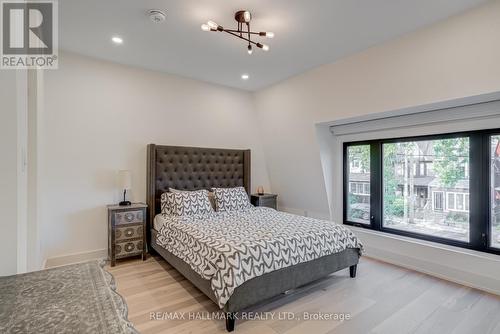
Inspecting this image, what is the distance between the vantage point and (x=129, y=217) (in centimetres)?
340

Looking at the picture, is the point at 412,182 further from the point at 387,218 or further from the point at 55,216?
the point at 55,216

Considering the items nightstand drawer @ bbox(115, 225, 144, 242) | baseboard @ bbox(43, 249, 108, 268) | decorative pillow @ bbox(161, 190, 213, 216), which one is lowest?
baseboard @ bbox(43, 249, 108, 268)

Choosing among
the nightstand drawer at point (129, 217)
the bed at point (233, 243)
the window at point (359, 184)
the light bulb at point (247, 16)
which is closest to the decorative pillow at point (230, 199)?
the bed at point (233, 243)

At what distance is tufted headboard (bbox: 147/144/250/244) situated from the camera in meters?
3.74

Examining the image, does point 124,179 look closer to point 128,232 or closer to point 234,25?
point 128,232

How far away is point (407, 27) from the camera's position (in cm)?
251

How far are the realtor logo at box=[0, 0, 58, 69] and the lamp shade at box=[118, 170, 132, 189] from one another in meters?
1.48

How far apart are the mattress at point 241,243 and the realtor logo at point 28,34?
Answer: 188cm

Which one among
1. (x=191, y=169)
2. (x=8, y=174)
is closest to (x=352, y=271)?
(x=191, y=169)

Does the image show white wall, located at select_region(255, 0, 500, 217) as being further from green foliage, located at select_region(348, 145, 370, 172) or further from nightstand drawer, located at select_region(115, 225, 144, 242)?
nightstand drawer, located at select_region(115, 225, 144, 242)

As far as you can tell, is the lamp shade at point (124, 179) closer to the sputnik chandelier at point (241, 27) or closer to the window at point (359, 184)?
the sputnik chandelier at point (241, 27)

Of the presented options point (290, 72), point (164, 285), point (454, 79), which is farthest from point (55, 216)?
point (454, 79)

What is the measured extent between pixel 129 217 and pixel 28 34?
2235 mm

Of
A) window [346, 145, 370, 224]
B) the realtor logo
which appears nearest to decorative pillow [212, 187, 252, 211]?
window [346, 145, 370, 224]
